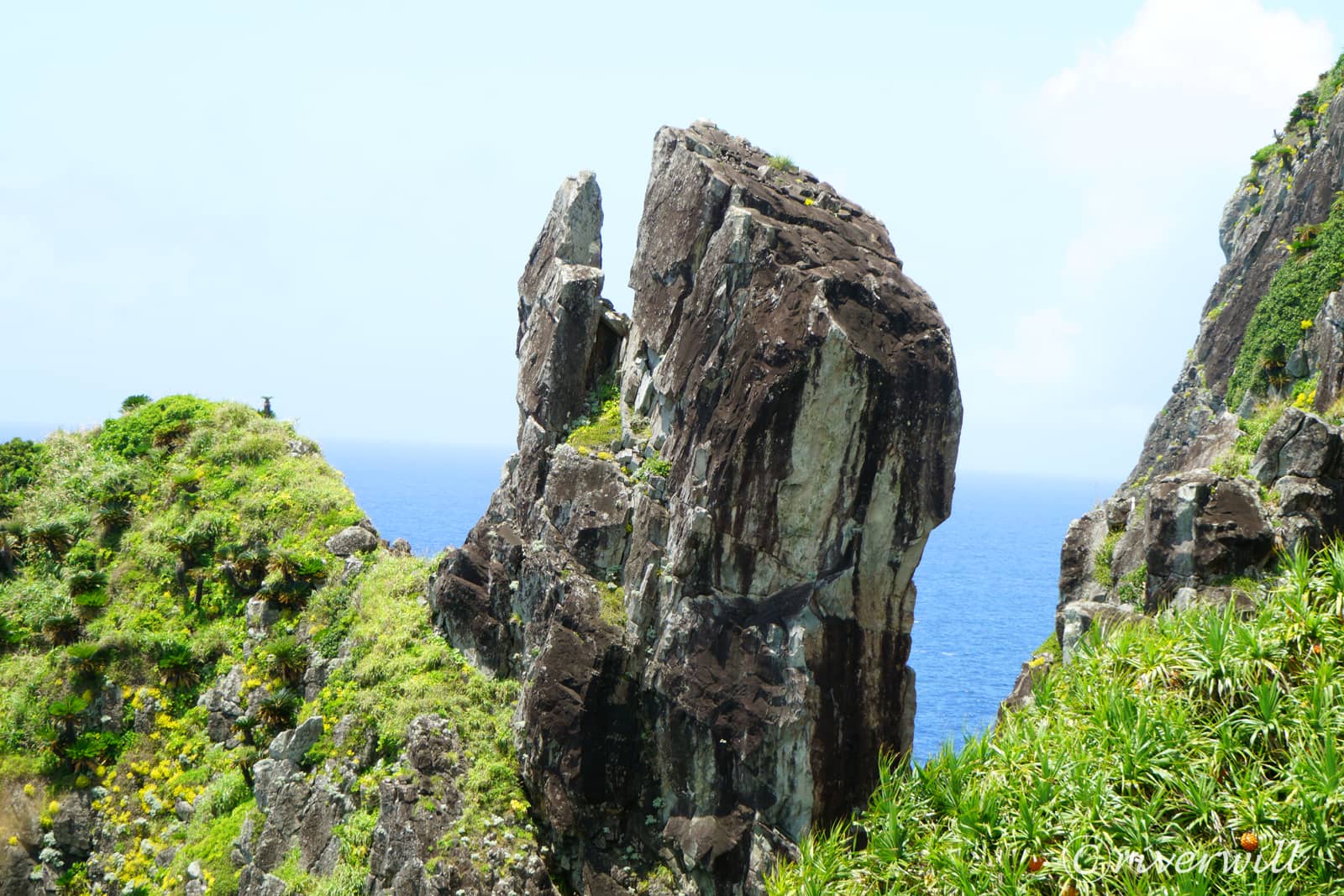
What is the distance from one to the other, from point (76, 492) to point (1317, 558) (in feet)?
113

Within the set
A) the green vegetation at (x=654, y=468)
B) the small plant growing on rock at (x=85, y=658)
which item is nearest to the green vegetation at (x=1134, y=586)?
the green vegetation at (x=654, y=468)

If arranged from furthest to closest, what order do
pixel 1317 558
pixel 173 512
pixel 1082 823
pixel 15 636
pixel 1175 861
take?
pixel 173 512
pixel 15 636
pixel 1317 558
pixel 1082 823
pixel 1175 861

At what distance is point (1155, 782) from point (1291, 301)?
2367 centimetres

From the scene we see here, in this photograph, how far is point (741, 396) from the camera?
18953 mm

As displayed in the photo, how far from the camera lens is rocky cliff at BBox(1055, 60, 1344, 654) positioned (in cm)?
1934

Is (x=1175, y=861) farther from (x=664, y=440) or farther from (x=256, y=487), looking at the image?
(x=256, y=487)

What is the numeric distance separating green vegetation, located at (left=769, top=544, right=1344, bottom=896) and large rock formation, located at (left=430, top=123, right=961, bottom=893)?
7.23 ft

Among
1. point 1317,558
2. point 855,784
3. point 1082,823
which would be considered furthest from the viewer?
point 855,784

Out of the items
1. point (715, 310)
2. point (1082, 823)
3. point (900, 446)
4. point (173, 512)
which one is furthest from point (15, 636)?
point (1082, 823)

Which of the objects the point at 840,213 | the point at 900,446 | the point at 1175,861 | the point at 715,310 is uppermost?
the point at 840,213

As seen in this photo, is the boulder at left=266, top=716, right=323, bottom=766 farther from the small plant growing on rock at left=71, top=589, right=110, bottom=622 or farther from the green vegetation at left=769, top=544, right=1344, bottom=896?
the green vegetation at left=769, top=544, right=1344, bottom=896

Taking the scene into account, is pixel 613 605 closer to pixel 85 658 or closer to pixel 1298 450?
pixel 1298 450

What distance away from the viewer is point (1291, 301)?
31688 mm

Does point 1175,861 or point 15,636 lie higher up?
point 1175,861
